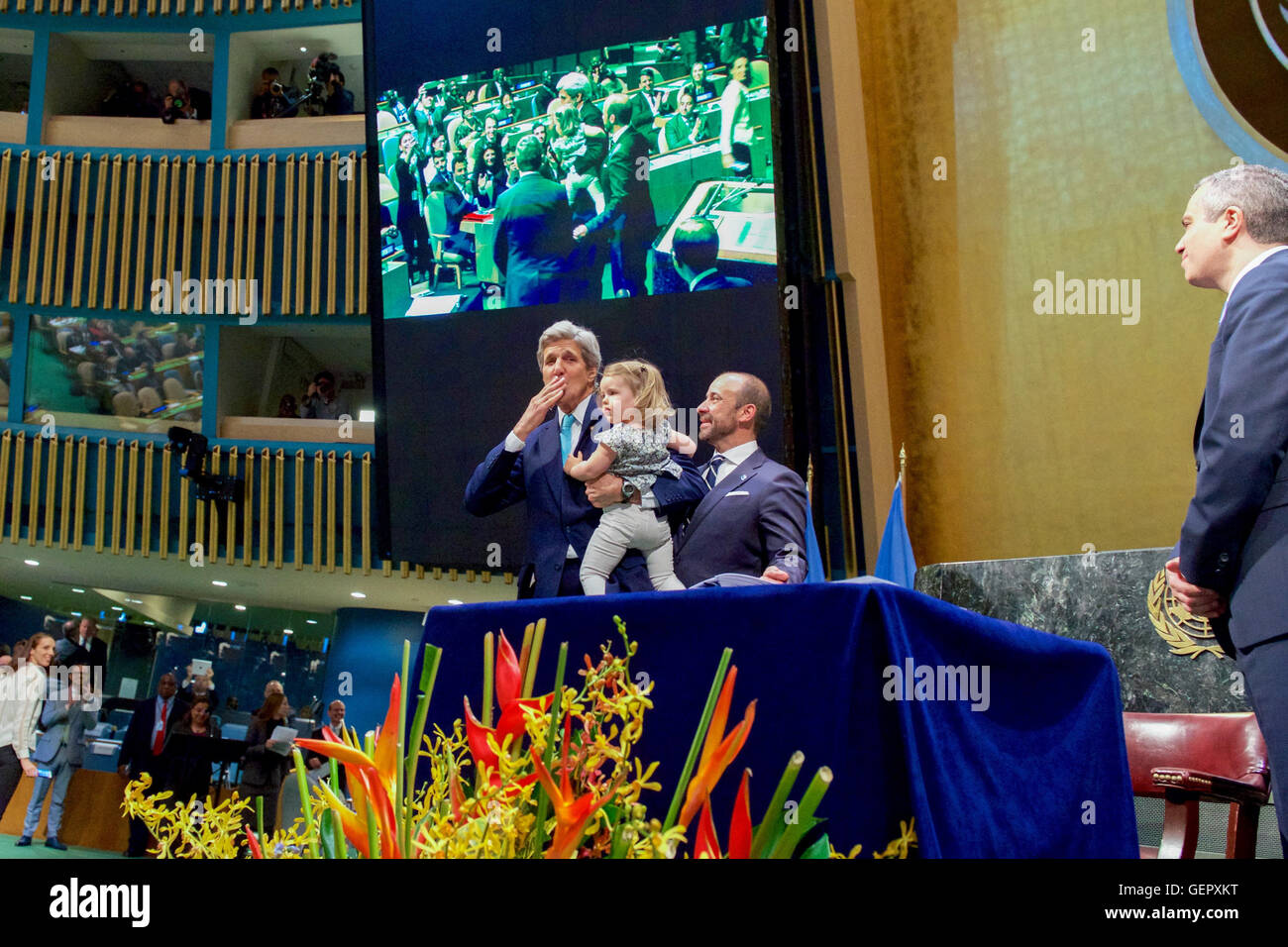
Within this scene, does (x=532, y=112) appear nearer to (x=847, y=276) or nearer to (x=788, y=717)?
(x=847, y=276)

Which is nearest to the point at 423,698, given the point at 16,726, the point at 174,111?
the point at 16,726

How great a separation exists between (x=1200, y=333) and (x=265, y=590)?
8100 millimetres

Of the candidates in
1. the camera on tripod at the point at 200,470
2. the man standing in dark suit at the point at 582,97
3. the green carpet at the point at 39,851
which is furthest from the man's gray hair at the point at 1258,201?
the camera on tripod at the point at 200,470

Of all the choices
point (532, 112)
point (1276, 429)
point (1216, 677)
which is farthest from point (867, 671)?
point (532, 112)

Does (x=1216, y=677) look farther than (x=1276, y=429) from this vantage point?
Yes

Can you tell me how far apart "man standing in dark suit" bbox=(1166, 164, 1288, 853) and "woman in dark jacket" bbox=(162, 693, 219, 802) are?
5904mm

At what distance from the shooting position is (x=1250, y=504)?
1440 millimetres

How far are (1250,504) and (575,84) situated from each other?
4.33m

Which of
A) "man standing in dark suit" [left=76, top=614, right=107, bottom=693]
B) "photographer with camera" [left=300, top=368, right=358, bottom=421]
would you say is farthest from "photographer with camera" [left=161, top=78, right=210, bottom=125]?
"man standing in dark suit" [left=76, top=614, right=107, bottom=693]

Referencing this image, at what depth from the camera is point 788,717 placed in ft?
4.10

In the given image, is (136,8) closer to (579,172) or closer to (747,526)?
(579,172)

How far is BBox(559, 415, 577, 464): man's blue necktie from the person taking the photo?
146 inches

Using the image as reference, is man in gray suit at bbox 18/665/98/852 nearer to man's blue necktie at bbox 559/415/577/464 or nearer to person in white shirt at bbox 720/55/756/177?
man's blue necktie at bbox 559/415/577/464

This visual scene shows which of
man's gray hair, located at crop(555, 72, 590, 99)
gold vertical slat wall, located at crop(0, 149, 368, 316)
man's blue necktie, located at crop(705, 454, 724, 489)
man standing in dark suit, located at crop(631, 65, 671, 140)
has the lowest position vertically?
man's blue necktie, located at crop(705, 454, 724, 489)
